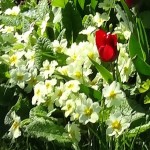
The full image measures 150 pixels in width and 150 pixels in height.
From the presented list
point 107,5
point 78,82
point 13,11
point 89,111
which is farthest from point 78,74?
point 13,11

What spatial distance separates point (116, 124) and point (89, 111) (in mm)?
119

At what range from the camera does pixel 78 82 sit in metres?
2.26

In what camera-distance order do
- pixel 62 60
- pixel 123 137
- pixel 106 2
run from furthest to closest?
pixel 106 2 → pixel 62 60 → pixel 123 137

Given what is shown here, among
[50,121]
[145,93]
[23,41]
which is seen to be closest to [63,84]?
[50,121]

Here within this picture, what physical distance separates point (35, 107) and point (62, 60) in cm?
24

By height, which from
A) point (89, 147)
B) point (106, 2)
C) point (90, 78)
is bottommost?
point (89, 147)

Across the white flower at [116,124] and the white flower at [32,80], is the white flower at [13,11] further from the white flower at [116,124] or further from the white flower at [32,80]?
the white flower at [116,124]

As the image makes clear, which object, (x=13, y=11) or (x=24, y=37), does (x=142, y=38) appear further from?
(x=13, y=11)

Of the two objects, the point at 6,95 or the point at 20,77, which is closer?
the point at 20,77

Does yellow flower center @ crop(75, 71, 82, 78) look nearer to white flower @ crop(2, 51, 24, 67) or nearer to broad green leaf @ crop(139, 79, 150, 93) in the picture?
broad green leaf @ crop(139, 79, 150, 93)

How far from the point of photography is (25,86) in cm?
259

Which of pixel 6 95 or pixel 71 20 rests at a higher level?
pixel 71 20

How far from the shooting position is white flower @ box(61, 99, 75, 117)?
2.21 m

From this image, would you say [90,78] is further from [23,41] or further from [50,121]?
[23,41]
